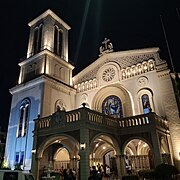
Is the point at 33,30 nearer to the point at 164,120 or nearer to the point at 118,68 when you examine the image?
the point at 118,68

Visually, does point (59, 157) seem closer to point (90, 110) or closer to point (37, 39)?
point (90, 110)

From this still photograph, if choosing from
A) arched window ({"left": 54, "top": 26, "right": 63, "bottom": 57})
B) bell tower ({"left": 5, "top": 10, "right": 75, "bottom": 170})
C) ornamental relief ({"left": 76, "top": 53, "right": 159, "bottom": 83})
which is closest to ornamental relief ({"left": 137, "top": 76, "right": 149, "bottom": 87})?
ornamental relief ({"left": 76, "top": 53, "right": 159, "bottom": 83})

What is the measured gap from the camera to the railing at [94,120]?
16078mm

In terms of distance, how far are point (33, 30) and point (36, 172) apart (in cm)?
2086

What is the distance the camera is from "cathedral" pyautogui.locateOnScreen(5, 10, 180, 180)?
659 inches

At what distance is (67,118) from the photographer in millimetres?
16875

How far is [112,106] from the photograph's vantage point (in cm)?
2403

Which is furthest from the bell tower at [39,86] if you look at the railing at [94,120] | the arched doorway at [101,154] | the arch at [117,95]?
the arched doorway at [101,154]

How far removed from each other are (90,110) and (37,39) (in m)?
16.9

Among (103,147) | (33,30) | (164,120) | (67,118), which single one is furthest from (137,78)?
(33,30)

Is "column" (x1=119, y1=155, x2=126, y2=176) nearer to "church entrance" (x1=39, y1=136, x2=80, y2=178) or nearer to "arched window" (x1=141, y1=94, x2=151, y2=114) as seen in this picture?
"church entrance" (x1=39, y1=136, x2=80, y2=178)

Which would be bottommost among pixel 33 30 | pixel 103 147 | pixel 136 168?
pixel 136 168

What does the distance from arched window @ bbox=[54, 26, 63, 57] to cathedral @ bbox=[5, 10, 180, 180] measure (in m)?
0.11

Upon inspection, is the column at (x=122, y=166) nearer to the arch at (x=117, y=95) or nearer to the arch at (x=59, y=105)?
the arch at (x=117, y=95)
